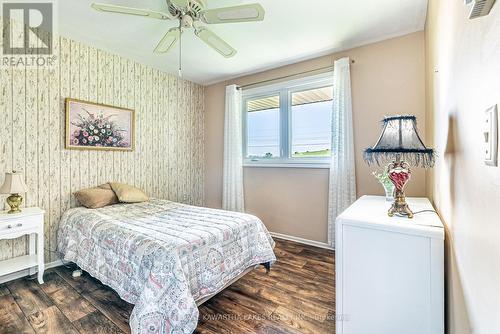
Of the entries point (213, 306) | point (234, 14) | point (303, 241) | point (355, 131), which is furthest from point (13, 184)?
point (355, 131)

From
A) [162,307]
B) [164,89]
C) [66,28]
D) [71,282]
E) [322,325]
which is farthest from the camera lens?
[164,89]

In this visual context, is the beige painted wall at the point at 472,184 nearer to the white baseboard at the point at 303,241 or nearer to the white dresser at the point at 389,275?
the white dresser at the point at 389,275

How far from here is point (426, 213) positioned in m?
1.42

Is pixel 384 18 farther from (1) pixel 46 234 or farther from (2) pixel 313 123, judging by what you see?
(1) pixel 46 234

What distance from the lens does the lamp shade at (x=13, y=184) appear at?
205cm

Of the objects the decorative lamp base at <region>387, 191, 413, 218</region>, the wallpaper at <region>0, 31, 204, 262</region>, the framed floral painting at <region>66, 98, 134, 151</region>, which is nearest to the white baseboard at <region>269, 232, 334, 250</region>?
the wallpaper at <region>0, 31, 204, 262</region>

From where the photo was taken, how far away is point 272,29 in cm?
250

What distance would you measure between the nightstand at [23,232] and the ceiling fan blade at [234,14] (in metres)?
2.33

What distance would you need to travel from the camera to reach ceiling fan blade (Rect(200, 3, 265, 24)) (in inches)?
62.4

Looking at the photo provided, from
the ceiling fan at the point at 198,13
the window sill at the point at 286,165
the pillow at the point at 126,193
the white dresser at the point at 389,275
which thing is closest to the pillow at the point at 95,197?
the pillow at the point at 126,193

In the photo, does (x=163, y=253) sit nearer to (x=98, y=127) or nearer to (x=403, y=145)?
(x=403, y=145)

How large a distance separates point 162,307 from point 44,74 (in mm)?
2686

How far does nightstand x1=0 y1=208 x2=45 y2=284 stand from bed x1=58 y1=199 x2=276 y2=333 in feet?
0.70

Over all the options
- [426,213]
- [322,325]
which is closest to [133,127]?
[322,325]
